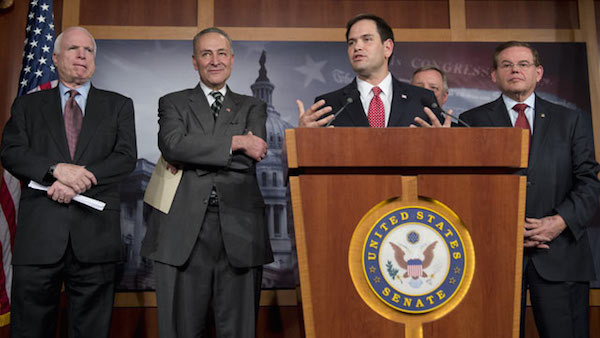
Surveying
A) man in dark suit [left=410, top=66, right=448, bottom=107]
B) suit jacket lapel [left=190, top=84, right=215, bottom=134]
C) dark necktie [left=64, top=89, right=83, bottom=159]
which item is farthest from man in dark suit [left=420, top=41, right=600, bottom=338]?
dark necktie [left=64, top=89, right=83, bottom=159]

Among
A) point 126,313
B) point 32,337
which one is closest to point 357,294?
point 32,337

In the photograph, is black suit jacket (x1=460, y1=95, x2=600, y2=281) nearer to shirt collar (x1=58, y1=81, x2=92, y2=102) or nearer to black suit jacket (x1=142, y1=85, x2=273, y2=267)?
black suit jacket (x1=142, y1=85, x2=273, y2=267)

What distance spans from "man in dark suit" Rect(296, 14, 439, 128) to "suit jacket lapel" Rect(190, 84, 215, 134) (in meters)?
0.52

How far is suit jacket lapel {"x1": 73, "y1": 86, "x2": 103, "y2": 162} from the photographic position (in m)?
2.55

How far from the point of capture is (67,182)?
7.81ft

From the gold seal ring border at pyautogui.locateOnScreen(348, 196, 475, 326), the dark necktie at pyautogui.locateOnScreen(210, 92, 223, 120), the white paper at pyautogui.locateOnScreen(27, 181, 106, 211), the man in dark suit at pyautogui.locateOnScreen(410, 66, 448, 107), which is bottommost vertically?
the gold seal ring border at pyautogui.locateOnScreen(348, 196, 475, 326)

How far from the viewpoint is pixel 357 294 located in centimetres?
149

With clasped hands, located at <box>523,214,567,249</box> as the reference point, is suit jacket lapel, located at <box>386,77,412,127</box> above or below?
above

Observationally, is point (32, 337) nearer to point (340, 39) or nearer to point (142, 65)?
point (142, 65)

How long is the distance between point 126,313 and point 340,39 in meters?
2.29

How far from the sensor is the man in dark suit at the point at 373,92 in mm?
2170

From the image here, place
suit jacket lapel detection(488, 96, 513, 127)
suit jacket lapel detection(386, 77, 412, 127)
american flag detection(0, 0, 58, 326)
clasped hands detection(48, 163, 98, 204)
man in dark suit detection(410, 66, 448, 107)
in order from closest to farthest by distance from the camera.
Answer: suit jacket lapel detection(386, 77, 412, 127), clasped hands detection(48, 163, 98, 204), suit jacket lapel detection(488, 96, 513, 127), american flag detection(0, 0, 58, 326), man in dark suit detection(410, 66, 448, 107)

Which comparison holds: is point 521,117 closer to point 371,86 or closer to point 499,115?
point 499,115

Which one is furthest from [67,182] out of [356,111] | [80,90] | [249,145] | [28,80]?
[356,111]
